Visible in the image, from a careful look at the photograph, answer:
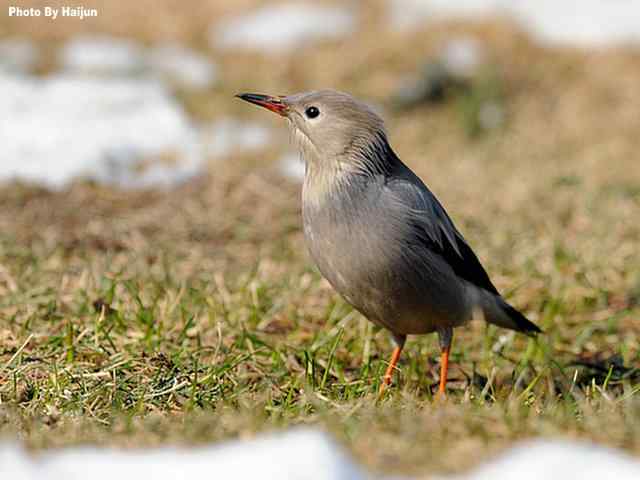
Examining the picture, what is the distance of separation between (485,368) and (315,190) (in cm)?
150

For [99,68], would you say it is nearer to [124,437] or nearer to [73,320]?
[73,320]

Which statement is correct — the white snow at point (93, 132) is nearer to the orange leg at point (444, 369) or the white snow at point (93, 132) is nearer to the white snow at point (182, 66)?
the white snow at point (182, 66)

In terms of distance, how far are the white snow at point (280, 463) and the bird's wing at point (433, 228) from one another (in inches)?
81.9

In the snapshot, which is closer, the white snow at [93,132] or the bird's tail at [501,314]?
the bird's tail at [501,314]

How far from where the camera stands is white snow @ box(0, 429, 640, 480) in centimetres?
274

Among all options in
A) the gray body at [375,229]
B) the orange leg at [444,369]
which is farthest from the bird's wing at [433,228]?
the orange leg at [444,369]

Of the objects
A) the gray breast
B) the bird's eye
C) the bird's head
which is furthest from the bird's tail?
the bird's eye

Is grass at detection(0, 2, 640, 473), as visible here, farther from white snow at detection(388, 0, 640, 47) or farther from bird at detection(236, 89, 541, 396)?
white snow at detection(388, 0, 640, 47)

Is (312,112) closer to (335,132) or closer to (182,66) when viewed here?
(335,132)

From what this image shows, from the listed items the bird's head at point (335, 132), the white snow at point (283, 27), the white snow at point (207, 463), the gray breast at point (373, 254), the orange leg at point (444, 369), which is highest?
the white snow at point (283, 27)

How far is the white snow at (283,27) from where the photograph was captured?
1207 centimetres

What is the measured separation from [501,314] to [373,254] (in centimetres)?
111

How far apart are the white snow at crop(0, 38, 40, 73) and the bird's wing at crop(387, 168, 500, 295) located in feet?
22.0

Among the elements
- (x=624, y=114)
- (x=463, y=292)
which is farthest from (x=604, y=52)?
(x=463, y=292)
